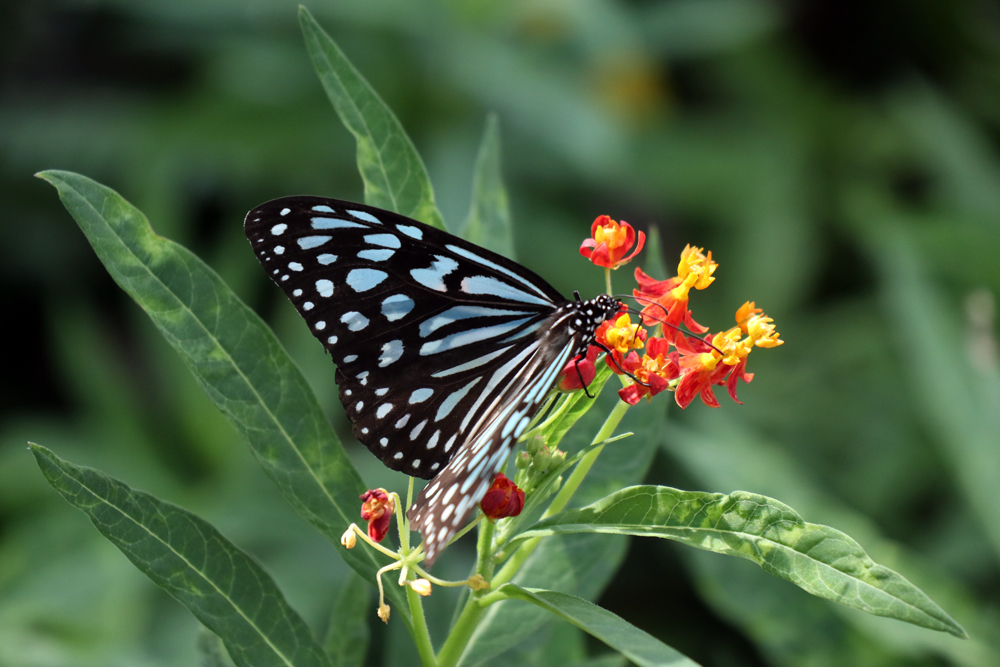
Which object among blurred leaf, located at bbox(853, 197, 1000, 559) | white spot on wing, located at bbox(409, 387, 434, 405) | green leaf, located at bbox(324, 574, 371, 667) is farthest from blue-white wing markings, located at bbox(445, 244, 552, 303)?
blurred leaf, located at bbox(853, 197, 1000, 559)

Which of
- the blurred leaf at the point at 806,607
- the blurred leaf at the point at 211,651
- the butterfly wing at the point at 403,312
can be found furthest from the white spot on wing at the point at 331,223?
the blurred leaf at the point at 806,607

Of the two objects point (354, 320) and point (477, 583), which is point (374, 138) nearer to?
point (354, 320)

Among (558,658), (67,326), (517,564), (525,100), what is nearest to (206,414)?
(67,326)

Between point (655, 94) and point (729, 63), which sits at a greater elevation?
point (729, 63)

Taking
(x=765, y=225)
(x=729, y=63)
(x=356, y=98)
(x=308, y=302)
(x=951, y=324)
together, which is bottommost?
(x=308, y=302)

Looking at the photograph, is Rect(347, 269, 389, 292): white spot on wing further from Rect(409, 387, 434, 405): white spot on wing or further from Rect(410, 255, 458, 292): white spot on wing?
Rect(409, 387, 434, 405): white spot on wing

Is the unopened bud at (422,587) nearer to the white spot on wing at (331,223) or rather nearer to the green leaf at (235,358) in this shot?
the green leaf at (235,358)

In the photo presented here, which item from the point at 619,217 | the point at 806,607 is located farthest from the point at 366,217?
the point at 619,217

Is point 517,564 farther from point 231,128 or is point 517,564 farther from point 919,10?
point 919,10
